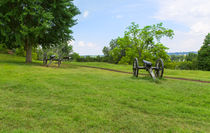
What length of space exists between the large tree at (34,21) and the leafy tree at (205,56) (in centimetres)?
3179

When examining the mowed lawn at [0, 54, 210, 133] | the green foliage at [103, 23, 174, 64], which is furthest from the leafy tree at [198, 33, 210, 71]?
the mowed lawn at [0, 54, 210, 133]

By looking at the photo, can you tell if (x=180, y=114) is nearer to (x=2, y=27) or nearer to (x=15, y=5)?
(x=2, y=27)

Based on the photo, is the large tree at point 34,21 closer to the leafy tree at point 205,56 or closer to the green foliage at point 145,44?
the green foliage at point 145,44

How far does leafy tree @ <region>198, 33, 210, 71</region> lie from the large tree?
31.8 metres

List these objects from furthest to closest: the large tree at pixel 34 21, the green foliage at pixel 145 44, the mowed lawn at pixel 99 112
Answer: the green foliage at pixel 145 44, the large tree at pixel 34 21, the mowed lawn at pixel 99 112

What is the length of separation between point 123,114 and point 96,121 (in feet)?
2.81

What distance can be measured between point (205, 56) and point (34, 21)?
37.4 m

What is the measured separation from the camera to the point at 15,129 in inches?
122

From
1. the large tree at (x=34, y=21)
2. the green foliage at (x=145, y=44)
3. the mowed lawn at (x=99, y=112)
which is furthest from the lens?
the green foliage at (x=145, y=44)

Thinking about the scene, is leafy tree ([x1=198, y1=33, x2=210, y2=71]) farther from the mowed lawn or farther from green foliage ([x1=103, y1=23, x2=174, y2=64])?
the mowed lawn

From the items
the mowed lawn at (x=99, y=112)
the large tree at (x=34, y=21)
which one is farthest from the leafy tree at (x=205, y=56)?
the mowed lawn at (x=99, y=112)

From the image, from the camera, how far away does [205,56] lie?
36531 millimetres

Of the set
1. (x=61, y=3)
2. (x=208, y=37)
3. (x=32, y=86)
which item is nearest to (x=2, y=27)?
(x=61, y=3)

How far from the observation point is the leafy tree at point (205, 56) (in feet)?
117
